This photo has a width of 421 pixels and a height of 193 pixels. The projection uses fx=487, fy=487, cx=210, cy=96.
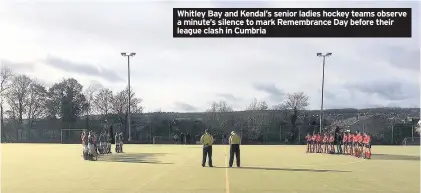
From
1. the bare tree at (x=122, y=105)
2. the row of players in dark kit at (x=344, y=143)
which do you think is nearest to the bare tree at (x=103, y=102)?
the bare tree at (x=122, y=105)

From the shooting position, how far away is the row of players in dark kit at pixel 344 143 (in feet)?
86.7

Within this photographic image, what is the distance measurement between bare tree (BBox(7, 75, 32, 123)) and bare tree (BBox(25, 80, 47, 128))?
900 millimetres

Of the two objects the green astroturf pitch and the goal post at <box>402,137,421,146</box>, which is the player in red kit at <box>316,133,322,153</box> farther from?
the goal post at <box>402,137,421,146</box>

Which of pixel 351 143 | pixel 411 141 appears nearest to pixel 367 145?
pixel 351 143

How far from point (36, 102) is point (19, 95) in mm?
3127

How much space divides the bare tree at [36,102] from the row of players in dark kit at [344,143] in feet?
164

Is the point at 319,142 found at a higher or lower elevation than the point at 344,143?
lower

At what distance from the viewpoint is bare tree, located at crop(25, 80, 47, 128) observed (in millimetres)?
71812

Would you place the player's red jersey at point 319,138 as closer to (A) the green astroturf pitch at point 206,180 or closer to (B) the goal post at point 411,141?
(A) the green astroturf pitch at point 206,180

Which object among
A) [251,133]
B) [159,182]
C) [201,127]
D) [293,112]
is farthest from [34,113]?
[159,182]

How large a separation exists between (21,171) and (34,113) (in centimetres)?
5720

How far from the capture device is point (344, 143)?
29.7 metres

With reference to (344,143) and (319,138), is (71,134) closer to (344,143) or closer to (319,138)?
(319,138)

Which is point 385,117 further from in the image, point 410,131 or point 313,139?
point 313,139
